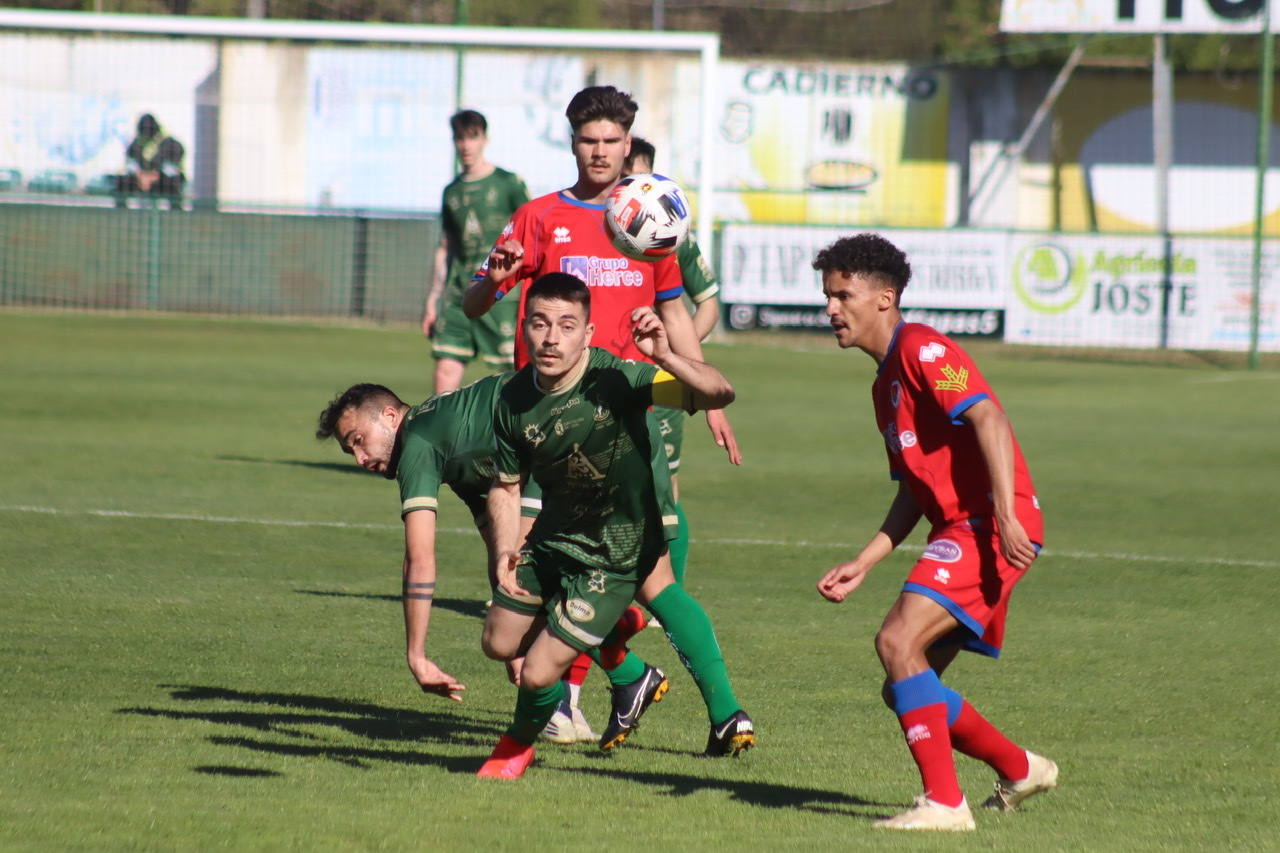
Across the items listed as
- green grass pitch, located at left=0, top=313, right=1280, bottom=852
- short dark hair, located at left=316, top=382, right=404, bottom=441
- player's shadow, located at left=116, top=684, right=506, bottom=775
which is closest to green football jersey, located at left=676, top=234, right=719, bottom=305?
green grass pitch, located at left=0, top=313, right=1280, bottom=852

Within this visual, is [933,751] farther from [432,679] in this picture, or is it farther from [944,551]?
[432,679]

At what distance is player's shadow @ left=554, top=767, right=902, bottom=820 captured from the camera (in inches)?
193

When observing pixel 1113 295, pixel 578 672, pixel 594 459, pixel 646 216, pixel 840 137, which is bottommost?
pixel 578 672

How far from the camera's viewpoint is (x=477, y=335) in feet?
37.1

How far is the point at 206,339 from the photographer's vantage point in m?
22.6

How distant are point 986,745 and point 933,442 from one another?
830 mm

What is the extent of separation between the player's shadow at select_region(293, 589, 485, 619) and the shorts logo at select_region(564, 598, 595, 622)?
2897mm

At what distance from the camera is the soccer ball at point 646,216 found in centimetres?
600

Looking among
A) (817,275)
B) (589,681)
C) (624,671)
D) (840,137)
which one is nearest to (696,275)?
(589,681)

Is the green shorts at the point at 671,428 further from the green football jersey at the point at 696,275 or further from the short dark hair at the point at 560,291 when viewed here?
the short dark hair at the point at 560,291

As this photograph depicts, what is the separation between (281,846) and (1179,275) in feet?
73.9

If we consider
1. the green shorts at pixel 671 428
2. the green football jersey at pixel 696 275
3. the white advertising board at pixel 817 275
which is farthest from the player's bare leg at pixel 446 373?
the white advertising board at pixel 817 275

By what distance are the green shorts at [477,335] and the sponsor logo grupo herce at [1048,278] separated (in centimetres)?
1468

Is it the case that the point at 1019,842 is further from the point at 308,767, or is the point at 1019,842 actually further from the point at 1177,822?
the point at 308,767
